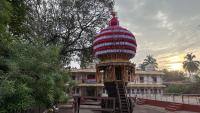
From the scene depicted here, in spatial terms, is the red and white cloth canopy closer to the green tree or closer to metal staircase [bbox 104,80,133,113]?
metal staircase [bbox 104,80,133,113]

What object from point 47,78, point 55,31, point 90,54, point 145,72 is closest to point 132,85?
point 145,72

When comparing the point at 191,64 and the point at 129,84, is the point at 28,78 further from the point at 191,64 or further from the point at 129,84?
the point at 191,64

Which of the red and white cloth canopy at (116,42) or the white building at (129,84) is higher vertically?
the red and white cloth canopy at (116,42)

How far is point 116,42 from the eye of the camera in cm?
2027

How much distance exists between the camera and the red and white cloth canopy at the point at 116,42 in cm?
2025

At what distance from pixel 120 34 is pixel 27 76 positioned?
474 inches

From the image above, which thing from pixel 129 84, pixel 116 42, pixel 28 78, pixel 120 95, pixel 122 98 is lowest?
pixel 122 98

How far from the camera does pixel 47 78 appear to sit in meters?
9.78

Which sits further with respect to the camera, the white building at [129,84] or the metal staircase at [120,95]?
the white building at [129,84]

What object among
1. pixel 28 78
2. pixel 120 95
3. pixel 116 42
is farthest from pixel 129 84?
pixel 28 78

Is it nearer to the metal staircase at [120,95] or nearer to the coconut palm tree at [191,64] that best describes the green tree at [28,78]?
the metal staircase at [120,95]

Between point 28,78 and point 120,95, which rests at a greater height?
point 28,78

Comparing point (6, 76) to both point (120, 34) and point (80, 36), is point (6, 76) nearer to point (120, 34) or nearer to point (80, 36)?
point (120, 34)

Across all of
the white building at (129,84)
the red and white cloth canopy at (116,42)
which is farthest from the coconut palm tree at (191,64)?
the red and white cloth canopy at (116,42)
